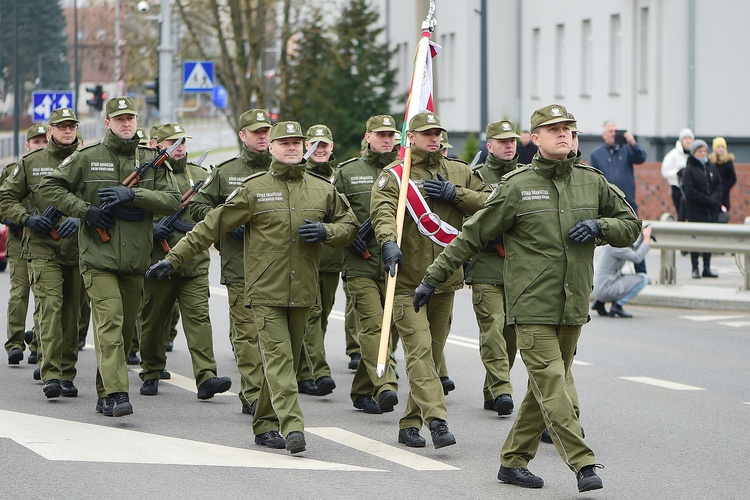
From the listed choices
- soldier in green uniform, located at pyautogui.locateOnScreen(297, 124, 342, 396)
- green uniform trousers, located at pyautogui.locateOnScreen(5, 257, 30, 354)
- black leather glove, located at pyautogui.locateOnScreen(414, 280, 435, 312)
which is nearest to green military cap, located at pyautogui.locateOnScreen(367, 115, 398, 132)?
soldier in green uniform, located at pyautogui.locateOnScreen(297, 124, 342, 396)

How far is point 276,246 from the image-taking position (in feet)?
29.1

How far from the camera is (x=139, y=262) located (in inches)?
397

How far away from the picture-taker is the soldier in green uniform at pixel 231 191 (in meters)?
10.0

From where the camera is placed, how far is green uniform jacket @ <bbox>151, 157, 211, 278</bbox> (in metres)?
11.2

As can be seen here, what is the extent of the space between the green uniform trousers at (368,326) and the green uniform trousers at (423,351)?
65 cm

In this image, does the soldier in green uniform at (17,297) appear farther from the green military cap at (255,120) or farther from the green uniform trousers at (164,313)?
the green military cap at (255,120)

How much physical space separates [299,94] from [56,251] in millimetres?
26855

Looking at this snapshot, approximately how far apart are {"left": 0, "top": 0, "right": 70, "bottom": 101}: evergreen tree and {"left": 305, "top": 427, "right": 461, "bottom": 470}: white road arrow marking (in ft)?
169

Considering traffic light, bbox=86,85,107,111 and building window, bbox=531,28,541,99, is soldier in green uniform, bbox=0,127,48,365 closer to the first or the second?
traffic light, bbox=86,85,107,111

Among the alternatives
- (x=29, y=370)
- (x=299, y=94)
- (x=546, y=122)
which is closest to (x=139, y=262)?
(x=29, y=370)

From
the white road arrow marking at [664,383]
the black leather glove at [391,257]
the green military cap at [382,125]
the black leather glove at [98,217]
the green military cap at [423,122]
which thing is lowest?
the white road arrow marking at [664,383]

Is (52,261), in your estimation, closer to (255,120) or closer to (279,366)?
(255,120)

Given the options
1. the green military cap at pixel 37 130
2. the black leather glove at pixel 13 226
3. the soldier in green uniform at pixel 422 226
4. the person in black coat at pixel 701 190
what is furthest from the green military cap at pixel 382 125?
the person in black coat at pixel 701 190

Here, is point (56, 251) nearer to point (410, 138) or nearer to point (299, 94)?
point (410, 138)
